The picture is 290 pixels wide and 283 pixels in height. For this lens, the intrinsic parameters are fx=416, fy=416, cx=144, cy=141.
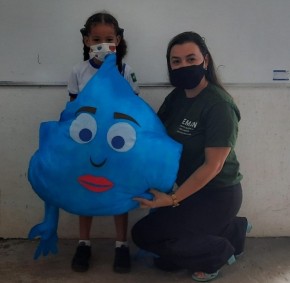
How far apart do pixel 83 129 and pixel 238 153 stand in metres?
0.98

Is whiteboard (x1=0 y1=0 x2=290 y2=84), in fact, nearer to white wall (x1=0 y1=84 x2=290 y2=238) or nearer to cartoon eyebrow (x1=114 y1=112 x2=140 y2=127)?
white wall (x1=0 y1=84 x2=290 y2=238)

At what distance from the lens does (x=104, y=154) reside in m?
1.58

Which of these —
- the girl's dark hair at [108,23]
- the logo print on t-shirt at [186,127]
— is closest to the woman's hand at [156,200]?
the logo print on t-shirt at [186,127]

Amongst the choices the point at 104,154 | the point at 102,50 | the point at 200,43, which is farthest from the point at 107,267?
the point at 200,43

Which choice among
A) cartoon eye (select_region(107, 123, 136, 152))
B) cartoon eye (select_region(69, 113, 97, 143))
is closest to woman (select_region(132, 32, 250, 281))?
cartoon eye (select_region(107, 123, 136, 152))

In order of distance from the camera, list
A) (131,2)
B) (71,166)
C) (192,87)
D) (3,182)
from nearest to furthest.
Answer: (71,166)
(192,87)
(131,2)
(3,182)

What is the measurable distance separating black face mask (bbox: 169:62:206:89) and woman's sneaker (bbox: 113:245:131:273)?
0.82 meters

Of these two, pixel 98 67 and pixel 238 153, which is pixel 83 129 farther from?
pixel 238 153

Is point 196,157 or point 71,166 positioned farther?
point 196,157

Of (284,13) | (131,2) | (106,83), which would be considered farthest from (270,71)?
(106,83)

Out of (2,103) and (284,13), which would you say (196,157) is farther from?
(2,103)

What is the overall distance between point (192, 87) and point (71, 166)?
0.61m

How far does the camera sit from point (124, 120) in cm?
160

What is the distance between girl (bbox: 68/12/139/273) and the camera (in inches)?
70.9
